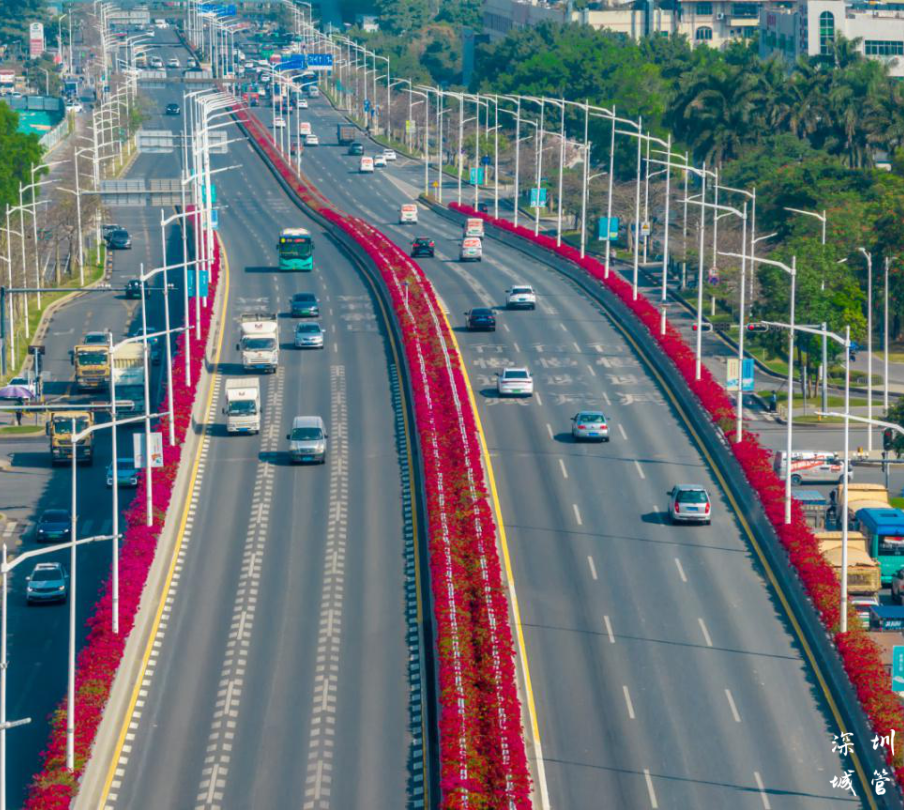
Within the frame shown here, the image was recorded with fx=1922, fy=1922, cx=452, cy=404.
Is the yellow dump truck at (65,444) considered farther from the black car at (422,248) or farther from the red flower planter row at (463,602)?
the black car at (422,248)

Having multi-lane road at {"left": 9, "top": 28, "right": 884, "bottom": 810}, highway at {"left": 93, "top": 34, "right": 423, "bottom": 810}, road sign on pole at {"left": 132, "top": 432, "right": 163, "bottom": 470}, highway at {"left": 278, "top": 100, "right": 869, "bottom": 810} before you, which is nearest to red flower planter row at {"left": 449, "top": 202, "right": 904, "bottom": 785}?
highway at {"left": 278, "top": 100, "right": 869, "bottom": 810}

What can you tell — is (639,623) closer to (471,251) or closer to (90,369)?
(90,369)

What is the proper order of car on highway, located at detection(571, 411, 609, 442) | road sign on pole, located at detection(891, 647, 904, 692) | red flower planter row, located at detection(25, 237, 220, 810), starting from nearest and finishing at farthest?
red flower planter row, located at detection(25, 237, 220, 810), road sign on pole, located at detection(891, 647, 904, 692), car on highway, located at detection(571, 411, 609, 442)

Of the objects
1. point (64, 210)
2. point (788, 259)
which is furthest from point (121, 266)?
point (788, 259)

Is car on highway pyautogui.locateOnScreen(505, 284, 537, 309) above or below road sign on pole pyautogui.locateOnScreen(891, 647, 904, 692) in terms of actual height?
above

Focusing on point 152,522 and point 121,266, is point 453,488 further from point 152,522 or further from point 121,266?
point 121,266

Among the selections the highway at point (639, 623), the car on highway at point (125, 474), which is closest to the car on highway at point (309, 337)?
the highway at point (639, 623)

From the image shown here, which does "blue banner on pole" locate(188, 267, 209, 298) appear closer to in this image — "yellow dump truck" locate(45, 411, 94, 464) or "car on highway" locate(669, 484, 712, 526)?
"yellow dump truck" locate(45, 411, 94, 464)
